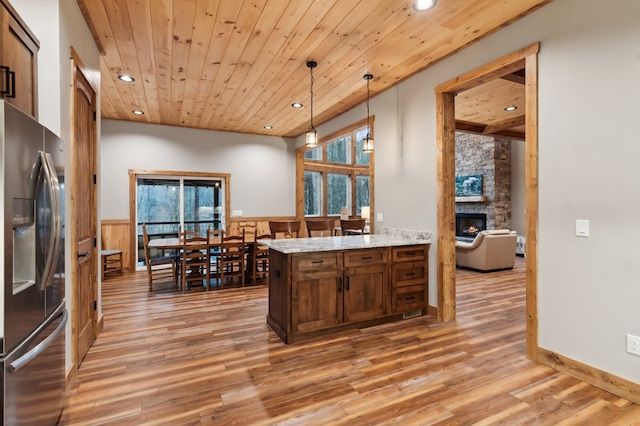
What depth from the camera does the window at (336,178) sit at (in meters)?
9.50

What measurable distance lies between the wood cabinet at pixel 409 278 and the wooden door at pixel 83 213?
2880mm

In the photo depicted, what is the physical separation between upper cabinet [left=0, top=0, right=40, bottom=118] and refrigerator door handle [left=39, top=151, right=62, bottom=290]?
32 centimetres

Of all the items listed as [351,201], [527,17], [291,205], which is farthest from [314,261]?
[351,201]

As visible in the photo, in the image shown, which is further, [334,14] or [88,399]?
[334,14]

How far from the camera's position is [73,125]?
2453mm

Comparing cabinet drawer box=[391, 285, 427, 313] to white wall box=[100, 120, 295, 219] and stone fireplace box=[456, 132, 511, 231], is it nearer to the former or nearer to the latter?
white wall box=[100, 120, 295, 219]

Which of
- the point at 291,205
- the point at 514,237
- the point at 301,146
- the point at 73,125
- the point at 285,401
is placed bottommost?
the point at 285,401

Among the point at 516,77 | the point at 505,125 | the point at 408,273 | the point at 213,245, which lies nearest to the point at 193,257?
the point at 213,245

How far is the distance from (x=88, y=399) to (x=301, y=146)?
6084mm

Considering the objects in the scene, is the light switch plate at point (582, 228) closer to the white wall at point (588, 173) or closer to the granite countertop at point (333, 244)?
the white wall at point (588, 173)

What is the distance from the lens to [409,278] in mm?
3754

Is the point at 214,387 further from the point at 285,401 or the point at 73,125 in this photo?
the point at 73,125

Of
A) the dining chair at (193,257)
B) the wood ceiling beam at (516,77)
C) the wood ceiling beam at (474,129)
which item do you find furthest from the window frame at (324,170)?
the wood ceiling beam at (516,77)

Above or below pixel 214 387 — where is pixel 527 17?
above
